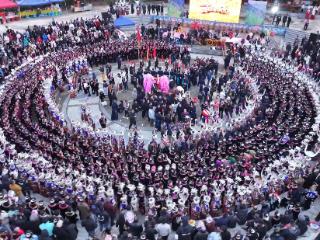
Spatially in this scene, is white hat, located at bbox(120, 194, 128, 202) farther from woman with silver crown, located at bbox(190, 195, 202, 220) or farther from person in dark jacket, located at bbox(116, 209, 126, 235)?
woman with silver crown, located at bbox(190, 195, 202, 220)

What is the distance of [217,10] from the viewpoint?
34031 millimetres

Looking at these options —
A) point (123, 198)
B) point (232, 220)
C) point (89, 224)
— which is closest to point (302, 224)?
point (232, 220)

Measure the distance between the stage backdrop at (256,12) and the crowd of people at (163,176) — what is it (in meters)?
12.7

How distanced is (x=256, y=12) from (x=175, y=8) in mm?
7362

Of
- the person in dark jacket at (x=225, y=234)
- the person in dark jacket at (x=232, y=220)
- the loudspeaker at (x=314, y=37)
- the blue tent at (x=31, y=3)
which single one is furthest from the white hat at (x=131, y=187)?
the blue tent at (x=31, y=3)

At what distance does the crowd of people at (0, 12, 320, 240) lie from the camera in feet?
44.9

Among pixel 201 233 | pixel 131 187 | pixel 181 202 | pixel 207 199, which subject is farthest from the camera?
pixel 131 187

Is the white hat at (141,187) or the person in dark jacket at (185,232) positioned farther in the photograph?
the white hat at (141,187)

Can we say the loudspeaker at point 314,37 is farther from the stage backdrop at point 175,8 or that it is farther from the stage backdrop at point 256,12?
the stage backdrop at point 175,8

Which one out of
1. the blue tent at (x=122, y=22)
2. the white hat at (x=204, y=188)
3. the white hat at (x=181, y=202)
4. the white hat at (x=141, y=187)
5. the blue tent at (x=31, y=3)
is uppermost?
the blue tent at (x=31, y=3)

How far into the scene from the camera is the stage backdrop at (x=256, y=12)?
33531 mm

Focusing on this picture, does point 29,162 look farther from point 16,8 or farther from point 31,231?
point 16,8

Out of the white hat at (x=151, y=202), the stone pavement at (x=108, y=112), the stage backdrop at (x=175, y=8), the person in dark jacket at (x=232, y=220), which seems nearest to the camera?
the person in dark jacket at (x=232, y=220)

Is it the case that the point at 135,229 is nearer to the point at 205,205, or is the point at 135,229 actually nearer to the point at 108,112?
the point at 205,205
